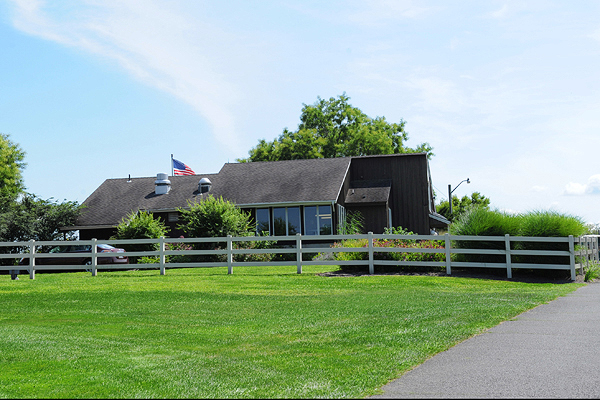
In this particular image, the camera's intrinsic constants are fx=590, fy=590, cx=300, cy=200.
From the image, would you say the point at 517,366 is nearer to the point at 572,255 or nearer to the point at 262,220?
the point at 572,255

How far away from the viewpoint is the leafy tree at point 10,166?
55812 mm

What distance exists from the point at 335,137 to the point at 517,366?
53.6 meters

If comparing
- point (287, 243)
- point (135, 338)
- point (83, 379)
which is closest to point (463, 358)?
point (83, 379)

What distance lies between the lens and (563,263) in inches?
708

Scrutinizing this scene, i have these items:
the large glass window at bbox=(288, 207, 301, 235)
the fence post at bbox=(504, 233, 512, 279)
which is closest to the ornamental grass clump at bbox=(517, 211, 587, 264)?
the fence post at bbox=(504, 233, 512, 279)

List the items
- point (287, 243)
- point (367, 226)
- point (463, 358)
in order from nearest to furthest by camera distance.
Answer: point (463, 358) < point (287, 243) < point (367, 226)

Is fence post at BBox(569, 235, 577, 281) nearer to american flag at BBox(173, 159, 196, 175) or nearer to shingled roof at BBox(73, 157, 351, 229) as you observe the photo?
shingled roof at BBox(73, 157, 351, 229)

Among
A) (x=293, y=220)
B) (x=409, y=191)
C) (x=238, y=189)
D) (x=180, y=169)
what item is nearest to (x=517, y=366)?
(x=293, y=220)

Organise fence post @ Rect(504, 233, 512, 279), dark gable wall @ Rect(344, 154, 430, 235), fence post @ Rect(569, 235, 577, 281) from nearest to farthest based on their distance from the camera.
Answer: fence post @ Rect(569, 235, 577, 281)
fence post @ Rect(504, 233, 512, 279)
dark gable wall @ Rect(344, 154, 430, 235)

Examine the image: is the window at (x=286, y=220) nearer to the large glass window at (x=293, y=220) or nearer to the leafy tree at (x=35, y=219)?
the large glass window at (x=293, y=220)

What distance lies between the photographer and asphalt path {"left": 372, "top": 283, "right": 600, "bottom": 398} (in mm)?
5078

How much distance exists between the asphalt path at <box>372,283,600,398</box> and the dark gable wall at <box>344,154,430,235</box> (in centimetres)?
2659

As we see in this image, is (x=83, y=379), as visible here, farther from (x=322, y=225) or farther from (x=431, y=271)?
(x=322, y=225)

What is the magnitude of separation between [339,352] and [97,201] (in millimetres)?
32503
